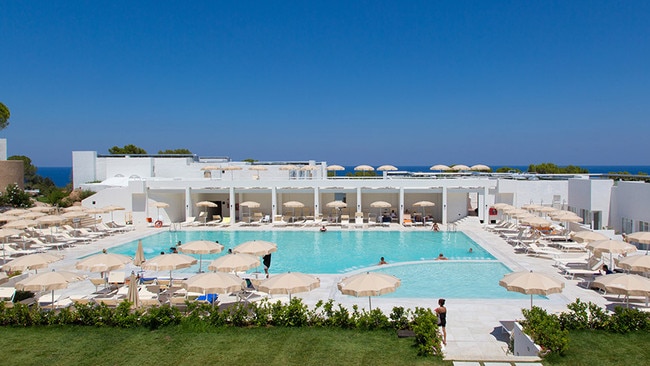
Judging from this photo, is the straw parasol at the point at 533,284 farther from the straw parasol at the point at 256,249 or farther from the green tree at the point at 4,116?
the green tree at the point at 4,116

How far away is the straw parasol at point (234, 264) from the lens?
13.2 metres

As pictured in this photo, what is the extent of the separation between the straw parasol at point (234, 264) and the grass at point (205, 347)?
108 inches

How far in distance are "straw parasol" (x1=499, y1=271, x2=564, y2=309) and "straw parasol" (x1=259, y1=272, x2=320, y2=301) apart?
16.0 ft

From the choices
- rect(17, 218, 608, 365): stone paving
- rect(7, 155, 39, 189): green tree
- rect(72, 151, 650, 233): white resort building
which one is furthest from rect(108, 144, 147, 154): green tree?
rect(17, 218, 608, 365): stone paving

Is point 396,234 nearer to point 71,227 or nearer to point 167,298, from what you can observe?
point 167,298

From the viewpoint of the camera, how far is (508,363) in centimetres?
834

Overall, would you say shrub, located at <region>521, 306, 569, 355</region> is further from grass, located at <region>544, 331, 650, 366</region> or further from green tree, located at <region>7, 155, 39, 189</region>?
green tree, located at <region>7, 155, 39, 189</region>

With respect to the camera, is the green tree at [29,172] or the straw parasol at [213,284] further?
the green tree at [29,172]

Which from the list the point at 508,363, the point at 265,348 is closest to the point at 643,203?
the point at 508,363

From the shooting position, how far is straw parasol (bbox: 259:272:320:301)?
1105cm

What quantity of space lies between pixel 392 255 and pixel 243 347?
12906 millimetres

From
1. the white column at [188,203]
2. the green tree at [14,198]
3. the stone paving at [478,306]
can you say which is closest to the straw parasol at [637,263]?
the stone paving at [478,306]

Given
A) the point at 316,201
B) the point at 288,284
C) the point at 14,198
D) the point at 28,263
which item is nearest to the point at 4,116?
the point at 14,198

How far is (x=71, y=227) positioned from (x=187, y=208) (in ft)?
25.4
